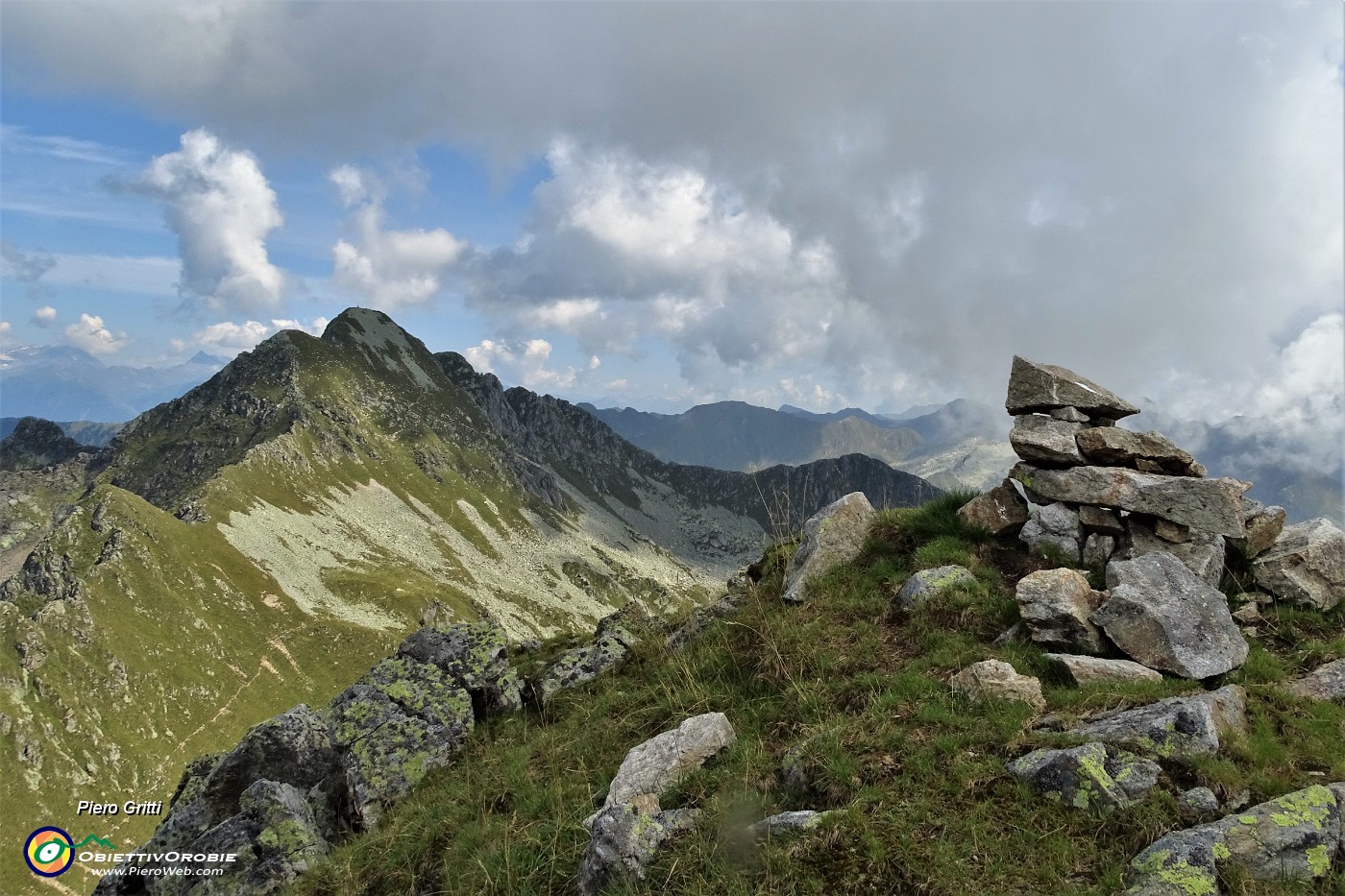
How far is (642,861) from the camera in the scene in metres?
7.77

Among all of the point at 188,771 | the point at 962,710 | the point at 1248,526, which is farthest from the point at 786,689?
the point at 188,771

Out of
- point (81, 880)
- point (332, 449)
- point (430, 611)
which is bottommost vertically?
point (81, 880)

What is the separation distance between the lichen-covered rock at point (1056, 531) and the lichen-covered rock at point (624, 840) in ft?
35.2

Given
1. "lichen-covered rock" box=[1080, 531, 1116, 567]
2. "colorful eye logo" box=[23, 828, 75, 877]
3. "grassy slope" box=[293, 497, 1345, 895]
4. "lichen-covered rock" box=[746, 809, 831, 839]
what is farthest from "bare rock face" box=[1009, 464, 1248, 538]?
"colorful eye logo" box=[23, 828, 75, 877]

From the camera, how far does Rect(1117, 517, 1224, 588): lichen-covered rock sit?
13430 millimetres

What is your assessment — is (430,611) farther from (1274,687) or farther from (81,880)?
(1274,687)

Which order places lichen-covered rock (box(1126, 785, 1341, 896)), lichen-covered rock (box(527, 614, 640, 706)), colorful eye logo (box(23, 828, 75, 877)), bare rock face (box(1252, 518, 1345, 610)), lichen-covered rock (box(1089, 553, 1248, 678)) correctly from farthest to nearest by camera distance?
colorful eye logo (box(23, 828, 75, 877)), lichen-covered rock (box(527, 614, 640, 706)), bare rock face (box(1252, 518, 1345, 610)), lichen-covered rock (box(1089, 553, 1248, 678)), lichen-covered rock (box(1126, 785, 1341, 896))

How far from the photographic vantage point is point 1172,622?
36.8ft

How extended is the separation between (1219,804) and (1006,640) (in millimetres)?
4345

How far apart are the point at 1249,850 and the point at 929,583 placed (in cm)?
701

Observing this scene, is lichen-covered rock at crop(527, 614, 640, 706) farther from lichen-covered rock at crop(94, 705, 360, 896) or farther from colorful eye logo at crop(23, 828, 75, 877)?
colorful eye logo at crop(23, 828, 75, 877)

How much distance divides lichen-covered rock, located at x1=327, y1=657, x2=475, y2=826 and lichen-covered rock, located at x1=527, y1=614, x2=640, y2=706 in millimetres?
1700

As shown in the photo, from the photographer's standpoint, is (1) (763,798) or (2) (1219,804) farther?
(1) (763,798)

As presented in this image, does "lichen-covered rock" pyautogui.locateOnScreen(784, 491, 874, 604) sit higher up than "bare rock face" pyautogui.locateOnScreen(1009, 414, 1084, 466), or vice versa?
"bare rock face" pyautogui.locateOnScreen(1009, 414, 1084, 466)
